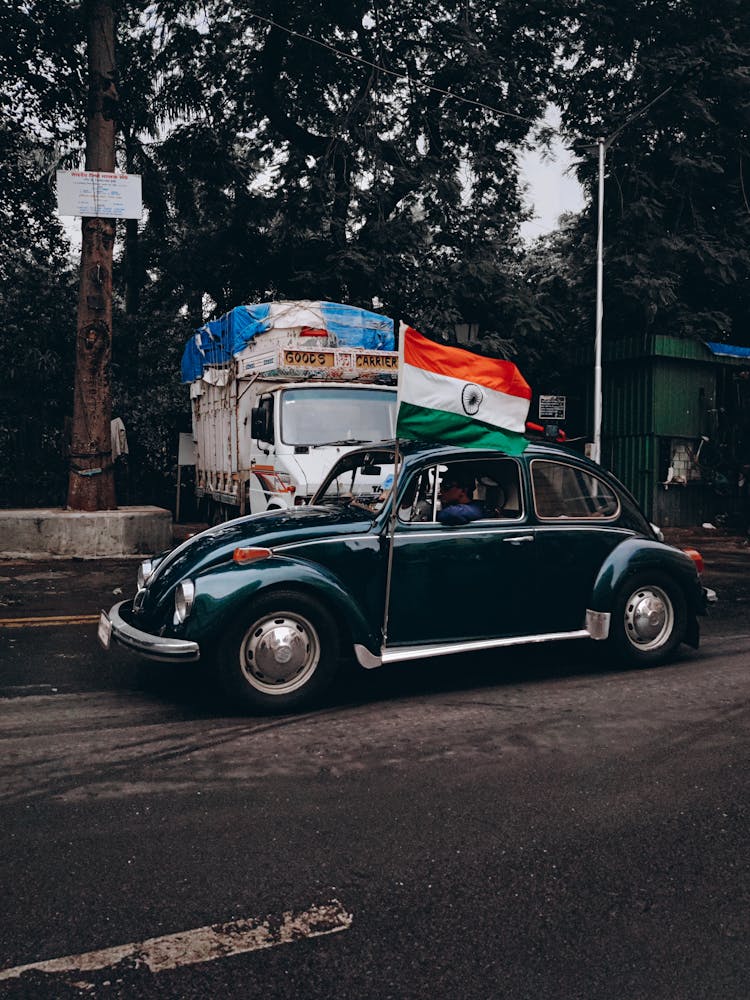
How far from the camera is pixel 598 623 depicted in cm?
653

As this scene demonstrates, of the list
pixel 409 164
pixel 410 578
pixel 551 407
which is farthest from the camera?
pixel 551 407

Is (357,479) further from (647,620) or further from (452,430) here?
(647,620)

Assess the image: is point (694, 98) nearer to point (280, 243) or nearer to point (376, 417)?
point (280, 243)

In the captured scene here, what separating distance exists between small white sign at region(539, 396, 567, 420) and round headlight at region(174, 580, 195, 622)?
19862 mm

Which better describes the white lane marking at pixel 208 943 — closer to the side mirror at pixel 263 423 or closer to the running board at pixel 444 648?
the running board at pixel 444 648

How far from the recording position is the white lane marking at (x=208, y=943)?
2887 millimetres

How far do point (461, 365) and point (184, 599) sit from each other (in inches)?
91.0

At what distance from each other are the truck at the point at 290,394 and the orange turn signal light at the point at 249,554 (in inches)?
207

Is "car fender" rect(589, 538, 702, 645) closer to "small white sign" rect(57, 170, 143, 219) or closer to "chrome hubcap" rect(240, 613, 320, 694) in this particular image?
"chrome hubcap" rect(240, 613, 320, 694)

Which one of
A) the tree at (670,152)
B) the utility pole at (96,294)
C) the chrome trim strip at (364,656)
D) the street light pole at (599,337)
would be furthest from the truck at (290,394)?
the tree at (670,152)

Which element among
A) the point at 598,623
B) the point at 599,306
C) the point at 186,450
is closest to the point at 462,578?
the point at 598,623

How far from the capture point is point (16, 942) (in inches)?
118

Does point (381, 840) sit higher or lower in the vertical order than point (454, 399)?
lower

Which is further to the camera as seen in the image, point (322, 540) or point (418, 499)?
point (418, 499)
